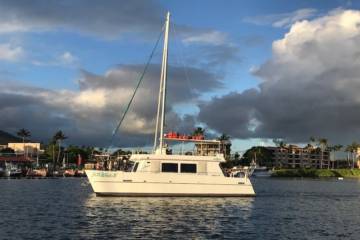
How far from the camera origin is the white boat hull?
4975 centimetres

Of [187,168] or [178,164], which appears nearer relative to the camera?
[178,164]

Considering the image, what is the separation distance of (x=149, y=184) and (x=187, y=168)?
414cm

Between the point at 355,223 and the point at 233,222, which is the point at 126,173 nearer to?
the point at 233,222

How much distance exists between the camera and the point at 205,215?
38.7 meters

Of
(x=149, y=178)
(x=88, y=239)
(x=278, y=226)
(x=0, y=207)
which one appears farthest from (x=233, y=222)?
(x=0, y=207)

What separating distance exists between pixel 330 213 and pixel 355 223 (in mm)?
6579

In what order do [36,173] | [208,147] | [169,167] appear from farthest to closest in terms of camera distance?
1. [36,173]
2. [208,147]
3. [169,167]

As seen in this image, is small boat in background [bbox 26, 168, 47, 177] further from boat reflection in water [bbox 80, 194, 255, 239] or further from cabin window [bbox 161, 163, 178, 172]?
cabin window [bbox 161, 163, 178, 172]

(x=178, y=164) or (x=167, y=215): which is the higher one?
(x=178, y=164)

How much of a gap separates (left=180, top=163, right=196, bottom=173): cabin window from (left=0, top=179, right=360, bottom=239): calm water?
2904 millimetres

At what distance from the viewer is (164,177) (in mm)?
50406

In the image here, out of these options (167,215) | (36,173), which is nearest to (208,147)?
(167,215)

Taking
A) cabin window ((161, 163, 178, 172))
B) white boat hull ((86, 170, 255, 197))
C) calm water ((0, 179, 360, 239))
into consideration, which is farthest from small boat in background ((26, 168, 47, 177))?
cabin window ((161, 163, 178, 172))

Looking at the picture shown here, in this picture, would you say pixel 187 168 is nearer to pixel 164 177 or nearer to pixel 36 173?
pixel 164 177
